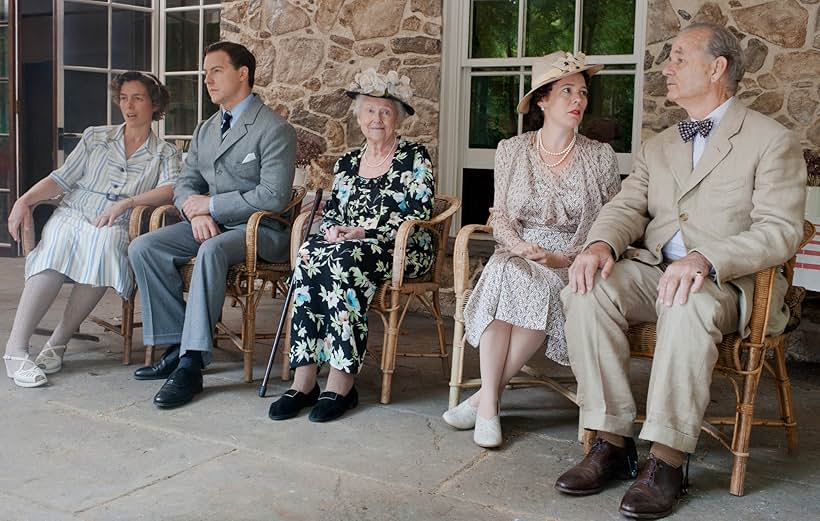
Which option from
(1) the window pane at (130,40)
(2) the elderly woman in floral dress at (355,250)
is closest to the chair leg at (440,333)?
(2) the elderly woman in floral dress at (355,250)

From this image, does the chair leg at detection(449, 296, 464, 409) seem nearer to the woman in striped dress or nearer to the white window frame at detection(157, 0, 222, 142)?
the woman in striped dress

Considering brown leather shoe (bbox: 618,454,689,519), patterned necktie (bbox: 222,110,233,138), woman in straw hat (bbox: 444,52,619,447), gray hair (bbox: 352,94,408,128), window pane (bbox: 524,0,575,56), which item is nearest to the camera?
brown leather shoe (bbox: 618,454,689,519)

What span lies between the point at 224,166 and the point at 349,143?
2.07 meters

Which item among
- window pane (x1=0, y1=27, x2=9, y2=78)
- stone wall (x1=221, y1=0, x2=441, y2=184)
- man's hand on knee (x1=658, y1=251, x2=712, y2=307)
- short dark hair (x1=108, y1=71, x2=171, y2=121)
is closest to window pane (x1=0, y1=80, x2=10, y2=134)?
window pane (x1=0, y1=27, x2=9, y2=78)

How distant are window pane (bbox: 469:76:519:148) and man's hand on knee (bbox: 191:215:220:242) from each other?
232cm

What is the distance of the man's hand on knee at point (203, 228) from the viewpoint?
12.0ft

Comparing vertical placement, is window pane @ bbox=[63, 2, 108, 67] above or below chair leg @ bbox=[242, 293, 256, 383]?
above

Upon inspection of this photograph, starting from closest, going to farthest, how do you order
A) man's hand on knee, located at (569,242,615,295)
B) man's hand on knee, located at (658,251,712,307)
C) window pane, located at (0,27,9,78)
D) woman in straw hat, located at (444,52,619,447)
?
man's hand on knee, located at (658,251,712,307) < man's hand on knee, located at (569,242,615,295) < woman in straw hat, located at (444,52,619,447) < window pane, located at (0,27,9,78)

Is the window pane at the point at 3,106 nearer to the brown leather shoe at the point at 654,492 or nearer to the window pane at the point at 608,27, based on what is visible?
the window pane at the point at 608,27

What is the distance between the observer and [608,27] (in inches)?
203

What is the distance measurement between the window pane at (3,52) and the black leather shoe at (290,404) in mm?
5000

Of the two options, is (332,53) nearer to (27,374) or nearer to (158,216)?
(158,216)

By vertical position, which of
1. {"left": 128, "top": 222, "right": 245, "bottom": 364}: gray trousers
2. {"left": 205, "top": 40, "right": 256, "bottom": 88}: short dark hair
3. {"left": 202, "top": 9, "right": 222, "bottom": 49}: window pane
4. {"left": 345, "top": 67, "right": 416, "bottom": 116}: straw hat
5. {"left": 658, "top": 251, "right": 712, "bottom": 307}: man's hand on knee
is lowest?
{"left": 128, "top": 222, "right": 245, "bottom": 364}: gray trousers

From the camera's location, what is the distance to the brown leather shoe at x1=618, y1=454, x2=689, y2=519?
7.83ft
